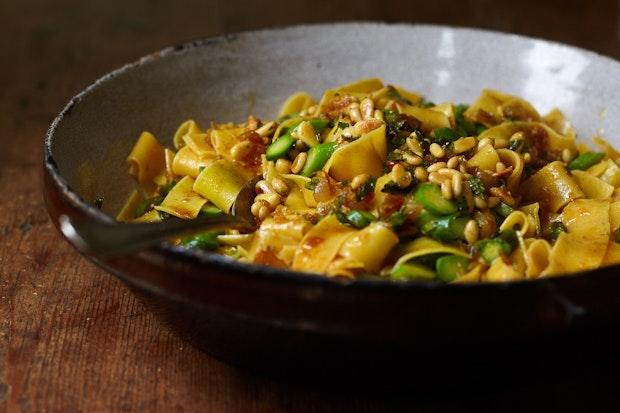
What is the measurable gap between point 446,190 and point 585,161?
1430mm

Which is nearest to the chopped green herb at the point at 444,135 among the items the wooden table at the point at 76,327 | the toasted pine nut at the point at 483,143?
the toasted pine nut at the point at 483,143

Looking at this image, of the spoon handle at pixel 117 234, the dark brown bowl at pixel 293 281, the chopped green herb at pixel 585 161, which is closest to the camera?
the dark brown bowl at pixel 293 281

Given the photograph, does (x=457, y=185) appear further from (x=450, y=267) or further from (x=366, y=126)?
(x=366, y=126)

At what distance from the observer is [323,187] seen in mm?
3777

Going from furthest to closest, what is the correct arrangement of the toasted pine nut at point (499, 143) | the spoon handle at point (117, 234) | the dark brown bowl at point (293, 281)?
1. the toasted pine nut at point (499, 143)
2. the spoon handle at point (117, 234)
3. the dark brown bowl at point (293, 281)

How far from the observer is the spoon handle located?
109 inches

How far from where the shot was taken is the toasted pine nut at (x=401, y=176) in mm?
3605

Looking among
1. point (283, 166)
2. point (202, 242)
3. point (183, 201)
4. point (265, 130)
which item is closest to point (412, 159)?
point (283, 166)

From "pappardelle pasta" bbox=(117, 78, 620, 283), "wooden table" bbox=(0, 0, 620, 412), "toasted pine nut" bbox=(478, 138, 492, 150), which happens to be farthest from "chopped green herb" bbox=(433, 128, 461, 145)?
"wooden table" bbox=(0, 0, 620, 412)

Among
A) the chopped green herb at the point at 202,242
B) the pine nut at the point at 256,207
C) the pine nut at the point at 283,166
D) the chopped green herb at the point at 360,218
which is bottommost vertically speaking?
the chopped green herb at the point at 202,242

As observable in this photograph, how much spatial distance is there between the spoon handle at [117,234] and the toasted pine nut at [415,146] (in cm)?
128

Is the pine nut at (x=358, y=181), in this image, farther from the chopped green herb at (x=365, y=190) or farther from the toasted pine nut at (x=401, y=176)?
the toasted pine nut at (x=401, y=176)

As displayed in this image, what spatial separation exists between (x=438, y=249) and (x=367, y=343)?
0.86m

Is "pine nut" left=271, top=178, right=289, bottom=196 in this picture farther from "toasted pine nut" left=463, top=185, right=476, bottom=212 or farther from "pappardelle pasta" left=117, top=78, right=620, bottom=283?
"toasted pine nut" left=463, top=185, right=476, bottom=212
